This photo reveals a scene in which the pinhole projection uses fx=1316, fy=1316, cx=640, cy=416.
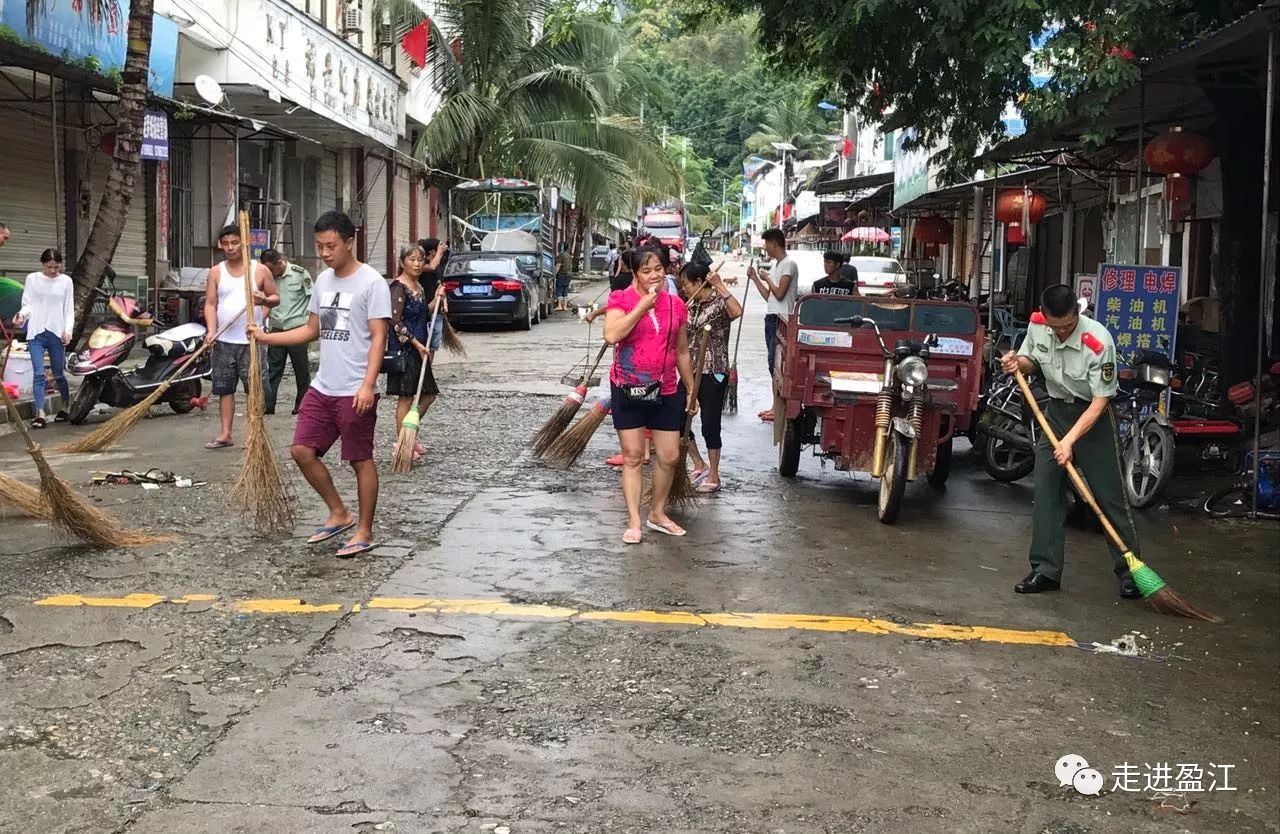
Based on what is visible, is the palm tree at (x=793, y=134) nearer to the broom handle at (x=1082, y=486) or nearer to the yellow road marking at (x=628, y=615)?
the broom handle at (x=1082, y=486)

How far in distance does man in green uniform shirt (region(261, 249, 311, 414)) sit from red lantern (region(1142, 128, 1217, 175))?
7.25 m

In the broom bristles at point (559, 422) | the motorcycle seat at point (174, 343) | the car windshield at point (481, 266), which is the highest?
the car windshield at point (481, 266)

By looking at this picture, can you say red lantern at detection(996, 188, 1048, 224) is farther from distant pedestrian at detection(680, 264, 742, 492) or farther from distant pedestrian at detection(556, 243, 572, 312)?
distant pedestrian at detection(556, 243, 572, 312)

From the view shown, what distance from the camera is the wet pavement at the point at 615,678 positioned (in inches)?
148

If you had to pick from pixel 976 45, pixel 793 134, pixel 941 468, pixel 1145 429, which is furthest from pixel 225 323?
pixel 793 134

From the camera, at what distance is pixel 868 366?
8.73 m

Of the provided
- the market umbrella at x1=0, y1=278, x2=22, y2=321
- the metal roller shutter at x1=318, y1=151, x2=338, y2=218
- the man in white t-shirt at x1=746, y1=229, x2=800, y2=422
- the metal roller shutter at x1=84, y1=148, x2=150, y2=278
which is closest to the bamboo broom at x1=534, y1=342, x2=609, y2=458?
the man in white t-shirt at x1=746, y1=229, x2=800, y2=422

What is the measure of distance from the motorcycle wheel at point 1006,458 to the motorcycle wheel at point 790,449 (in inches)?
58.7

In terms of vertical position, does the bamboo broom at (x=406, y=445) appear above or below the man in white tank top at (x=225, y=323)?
below

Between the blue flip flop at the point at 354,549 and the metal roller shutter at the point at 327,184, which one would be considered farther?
the metal roller shutter at the point at 327,184

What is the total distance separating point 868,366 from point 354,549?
377cm

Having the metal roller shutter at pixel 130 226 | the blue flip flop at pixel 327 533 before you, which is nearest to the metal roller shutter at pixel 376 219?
the metal roller shutter at pixel 130 226

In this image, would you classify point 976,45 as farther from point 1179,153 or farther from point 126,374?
point 126,374

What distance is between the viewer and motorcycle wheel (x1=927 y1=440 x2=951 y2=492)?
9148mm
